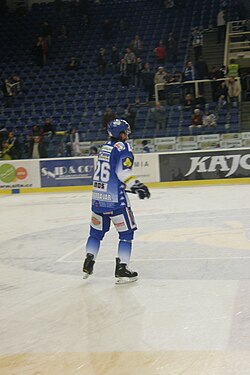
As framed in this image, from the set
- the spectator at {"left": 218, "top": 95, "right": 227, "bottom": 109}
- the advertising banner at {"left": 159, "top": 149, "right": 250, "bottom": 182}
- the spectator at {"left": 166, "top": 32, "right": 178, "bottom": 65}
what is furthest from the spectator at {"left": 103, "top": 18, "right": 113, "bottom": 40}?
the advertising banner at {"left": 159, "top": 149, "right": 250, "bottom": 182}

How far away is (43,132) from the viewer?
18.8m

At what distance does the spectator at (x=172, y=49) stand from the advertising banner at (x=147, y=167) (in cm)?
707

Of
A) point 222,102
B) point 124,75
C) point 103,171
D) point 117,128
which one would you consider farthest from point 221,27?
point 103,171

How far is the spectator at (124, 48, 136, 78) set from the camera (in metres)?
22.6

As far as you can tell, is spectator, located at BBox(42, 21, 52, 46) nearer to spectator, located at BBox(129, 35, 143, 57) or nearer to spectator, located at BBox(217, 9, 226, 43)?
spectator, located at BBox(129, 35, 143, 57)

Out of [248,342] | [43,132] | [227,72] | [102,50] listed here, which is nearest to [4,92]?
[102,50]

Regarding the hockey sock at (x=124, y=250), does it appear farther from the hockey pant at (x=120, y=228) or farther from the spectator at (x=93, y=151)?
the spectator at (x=93, y=151)

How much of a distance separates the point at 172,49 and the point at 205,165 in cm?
762

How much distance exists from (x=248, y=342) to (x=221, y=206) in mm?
8409

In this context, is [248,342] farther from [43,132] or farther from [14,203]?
[43,132]

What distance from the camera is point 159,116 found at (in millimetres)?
19141

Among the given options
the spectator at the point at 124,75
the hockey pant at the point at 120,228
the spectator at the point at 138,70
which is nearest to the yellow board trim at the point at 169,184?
the spectator at the point at 138,70

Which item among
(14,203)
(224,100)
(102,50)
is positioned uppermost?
(102,50)

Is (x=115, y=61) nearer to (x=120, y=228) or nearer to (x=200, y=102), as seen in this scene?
(x=200, y=102)
